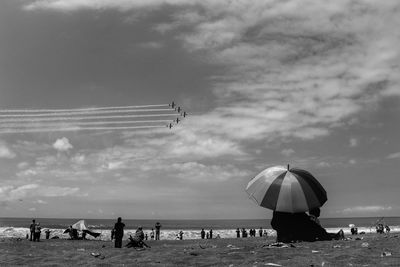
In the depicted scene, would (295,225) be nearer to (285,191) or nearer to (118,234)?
(285,191)

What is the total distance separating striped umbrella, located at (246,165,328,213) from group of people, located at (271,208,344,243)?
1.35 m

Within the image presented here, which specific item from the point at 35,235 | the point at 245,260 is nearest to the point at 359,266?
the point at 245,260

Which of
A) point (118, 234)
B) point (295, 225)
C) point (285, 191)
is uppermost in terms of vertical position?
point (285, 191)

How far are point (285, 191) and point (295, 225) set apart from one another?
2735mm

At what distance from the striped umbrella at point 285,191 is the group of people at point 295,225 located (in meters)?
1.35

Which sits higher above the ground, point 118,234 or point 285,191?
point 285,191

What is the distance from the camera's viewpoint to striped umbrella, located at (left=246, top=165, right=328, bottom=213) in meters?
18.8

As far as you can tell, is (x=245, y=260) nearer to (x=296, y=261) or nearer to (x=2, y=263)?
(x=296, y=261)

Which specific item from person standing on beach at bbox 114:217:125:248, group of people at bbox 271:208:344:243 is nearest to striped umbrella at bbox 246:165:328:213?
group of people at bbox 271:208:344:243

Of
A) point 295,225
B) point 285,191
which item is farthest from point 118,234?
point 285,191

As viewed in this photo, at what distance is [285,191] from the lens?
61.7 ft

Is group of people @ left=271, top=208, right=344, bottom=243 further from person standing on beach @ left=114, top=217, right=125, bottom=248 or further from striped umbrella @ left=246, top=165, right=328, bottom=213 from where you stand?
person standing on beach @ left=114, top=217, right=125, bottom=248

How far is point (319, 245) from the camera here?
62.3 feet

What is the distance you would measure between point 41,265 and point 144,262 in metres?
3.69
